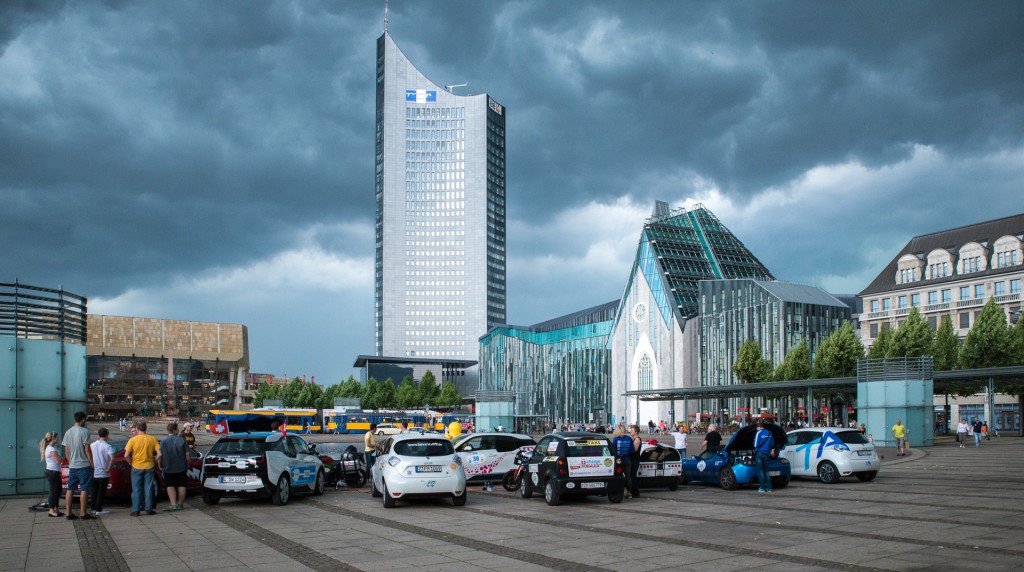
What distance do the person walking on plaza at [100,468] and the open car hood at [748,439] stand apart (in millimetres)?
14556

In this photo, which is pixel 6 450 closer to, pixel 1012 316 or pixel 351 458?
pixel 351 458

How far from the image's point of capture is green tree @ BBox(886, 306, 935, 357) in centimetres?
6153

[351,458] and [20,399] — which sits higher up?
[20,399]

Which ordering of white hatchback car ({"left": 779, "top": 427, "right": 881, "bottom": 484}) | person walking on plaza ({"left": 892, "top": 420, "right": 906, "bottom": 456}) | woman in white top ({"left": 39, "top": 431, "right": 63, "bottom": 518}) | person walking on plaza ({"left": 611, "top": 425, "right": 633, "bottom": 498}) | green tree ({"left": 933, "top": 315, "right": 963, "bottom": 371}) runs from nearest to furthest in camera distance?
woman in white top ({"left": 39, "top": 431, "right": 63, "bottom": 518}) < person walking on plaza ({"left": 611, "top": 425, "right": 633, "bottom": 498}) < white hatchback car ({"left": 779, "top": 427, "right": 881, "bottom": 484}) < person walking on plaza ({"left": 892, "top": 420, "right": 906, "bottom": 456}) < green tree ({"left": 933, "top": 315, "right": 963, "bottom": 371})

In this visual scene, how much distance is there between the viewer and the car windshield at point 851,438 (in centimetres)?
2308

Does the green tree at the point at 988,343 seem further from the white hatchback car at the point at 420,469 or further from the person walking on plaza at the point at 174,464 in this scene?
the person walking on plaza at the point at 174,464


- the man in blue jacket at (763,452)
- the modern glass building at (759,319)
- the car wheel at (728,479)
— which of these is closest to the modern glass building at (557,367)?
the modern glass building at (759,319)

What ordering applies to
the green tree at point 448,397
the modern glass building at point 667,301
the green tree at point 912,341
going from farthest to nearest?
the green tree at point 448,397 < the modern glass building at point 667,301 < the green tree at point 912,341

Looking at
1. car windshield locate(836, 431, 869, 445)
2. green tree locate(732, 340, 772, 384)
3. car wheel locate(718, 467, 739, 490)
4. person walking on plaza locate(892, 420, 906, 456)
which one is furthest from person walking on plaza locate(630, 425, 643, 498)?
green tree locate(732, 340, 772, 384)

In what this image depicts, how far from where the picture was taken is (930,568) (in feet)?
32.6

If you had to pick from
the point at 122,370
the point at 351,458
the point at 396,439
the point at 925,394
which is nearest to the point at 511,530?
the point at 396,439

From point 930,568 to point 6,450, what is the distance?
19.3 metres

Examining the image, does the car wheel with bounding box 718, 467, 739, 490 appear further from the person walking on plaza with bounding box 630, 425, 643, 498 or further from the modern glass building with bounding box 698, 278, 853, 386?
the modern glass building with bounding box 698, 278, 853, 386

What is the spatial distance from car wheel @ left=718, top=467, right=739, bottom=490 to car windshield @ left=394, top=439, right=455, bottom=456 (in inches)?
304
